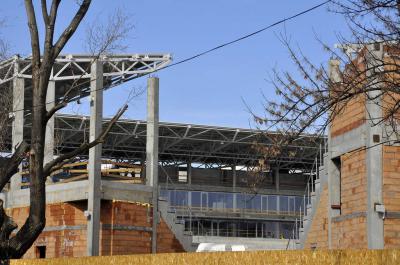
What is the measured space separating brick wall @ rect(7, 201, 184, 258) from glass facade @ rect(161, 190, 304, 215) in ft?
116

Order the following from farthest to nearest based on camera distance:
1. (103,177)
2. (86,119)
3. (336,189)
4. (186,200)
→ (186,200)
(86,119)
(103,177)
(336,189)

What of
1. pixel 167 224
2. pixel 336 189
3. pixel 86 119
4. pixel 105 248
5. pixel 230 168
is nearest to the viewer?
pixel 336 189

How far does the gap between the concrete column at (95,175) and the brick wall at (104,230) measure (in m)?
0.56

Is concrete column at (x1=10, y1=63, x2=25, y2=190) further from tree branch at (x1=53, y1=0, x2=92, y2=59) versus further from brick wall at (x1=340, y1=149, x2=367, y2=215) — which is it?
tree branch at (x1=53, y1=0, x2=92, y2=59)

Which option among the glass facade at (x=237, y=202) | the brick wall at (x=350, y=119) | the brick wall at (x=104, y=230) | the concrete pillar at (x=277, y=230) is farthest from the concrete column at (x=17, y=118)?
the concrete pillar at (x=277, y=230)

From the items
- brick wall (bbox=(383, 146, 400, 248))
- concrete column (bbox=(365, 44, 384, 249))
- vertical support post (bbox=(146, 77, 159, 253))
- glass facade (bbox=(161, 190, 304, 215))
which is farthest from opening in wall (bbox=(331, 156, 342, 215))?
glass facade (bbox=(161, 190, 304, 215))

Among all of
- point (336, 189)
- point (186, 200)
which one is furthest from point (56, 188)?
point (186, 200)

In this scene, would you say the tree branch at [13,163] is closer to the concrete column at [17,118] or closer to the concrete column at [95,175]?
the concrete column at [95,175]

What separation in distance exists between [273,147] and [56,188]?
26.0 m

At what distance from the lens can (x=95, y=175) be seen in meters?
34.2

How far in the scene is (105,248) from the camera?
111ft

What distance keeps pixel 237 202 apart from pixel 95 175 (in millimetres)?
41145

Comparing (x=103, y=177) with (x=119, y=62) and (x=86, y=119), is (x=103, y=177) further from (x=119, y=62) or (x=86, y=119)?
(x=86, y=119)

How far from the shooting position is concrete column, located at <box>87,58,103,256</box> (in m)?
33.6
